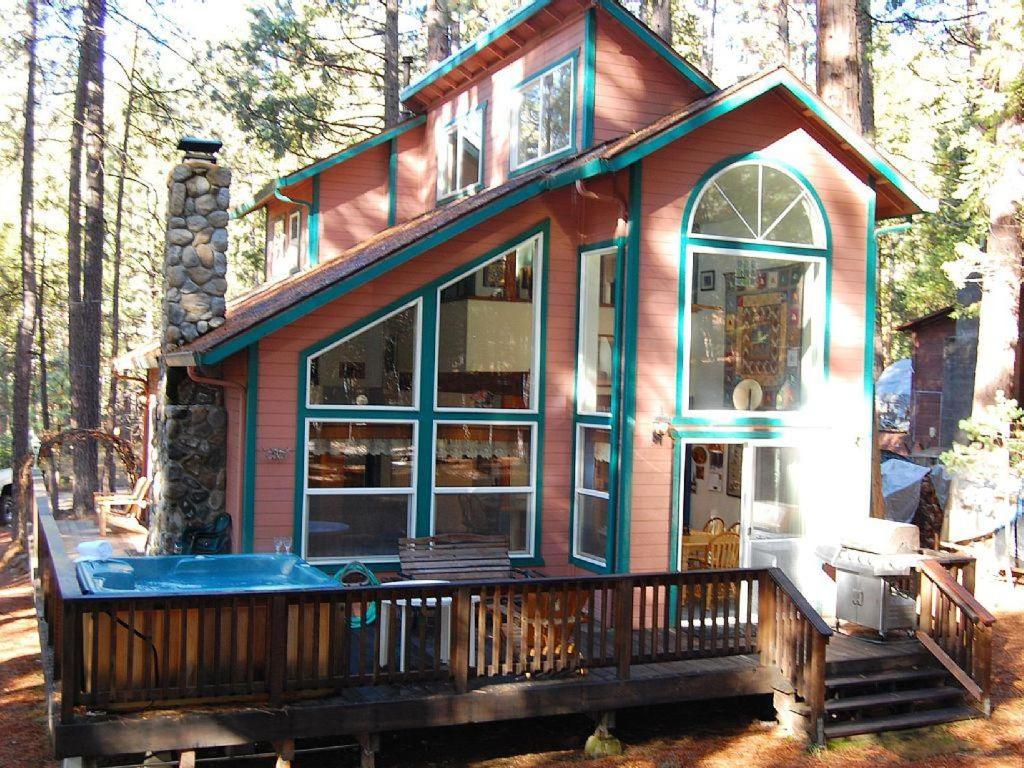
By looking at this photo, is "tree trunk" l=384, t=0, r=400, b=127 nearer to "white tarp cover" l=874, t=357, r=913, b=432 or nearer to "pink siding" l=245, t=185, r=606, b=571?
"pink siding" l=245, t=185, r=606, b=571

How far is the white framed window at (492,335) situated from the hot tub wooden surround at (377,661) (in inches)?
100

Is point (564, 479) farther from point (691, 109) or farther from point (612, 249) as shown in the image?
point (691, 109)

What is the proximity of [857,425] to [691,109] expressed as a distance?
11.9 ft

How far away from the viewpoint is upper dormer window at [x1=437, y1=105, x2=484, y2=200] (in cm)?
1373

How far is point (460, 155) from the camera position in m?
14.2

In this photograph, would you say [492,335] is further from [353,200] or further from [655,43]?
[353,200]

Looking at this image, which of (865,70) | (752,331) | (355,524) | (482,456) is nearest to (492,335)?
(482,456)

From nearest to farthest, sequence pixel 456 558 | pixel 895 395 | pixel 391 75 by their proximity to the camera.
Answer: pixel 456 558
pixel 391 75
pixel 895 395

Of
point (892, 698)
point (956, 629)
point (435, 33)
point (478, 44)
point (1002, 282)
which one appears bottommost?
point (892, 698)

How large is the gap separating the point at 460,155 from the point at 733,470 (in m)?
5.73

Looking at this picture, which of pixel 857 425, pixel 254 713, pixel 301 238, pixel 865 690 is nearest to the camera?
pixel 254 713

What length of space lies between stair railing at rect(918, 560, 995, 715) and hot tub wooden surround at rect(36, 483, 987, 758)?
37mm

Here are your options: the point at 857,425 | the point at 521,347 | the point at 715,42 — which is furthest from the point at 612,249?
the point at 715,42

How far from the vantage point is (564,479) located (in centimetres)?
1066
